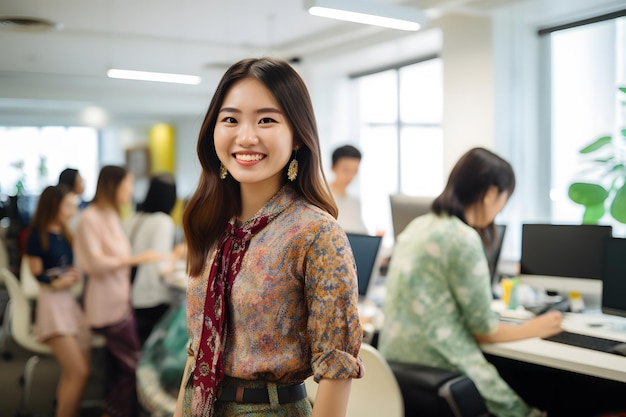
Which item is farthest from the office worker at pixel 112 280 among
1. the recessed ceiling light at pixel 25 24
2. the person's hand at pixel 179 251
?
the recessed ceiling light at pixel 25 24

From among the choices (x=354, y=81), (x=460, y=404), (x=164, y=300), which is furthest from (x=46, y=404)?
(x=354, y=81)

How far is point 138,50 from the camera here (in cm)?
735

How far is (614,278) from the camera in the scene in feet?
9.21

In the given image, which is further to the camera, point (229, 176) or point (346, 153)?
point (346, 153)

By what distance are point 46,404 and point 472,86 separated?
393 centimetres

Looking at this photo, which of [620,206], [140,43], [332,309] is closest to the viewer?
[332,309]

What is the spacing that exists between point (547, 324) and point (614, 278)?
39 cm

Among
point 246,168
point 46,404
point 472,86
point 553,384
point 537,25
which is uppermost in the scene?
point 537,25

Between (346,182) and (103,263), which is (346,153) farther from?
(103,263)

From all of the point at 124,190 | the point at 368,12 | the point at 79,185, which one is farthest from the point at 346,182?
the point at 79,185

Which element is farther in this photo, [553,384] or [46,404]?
[46,404]

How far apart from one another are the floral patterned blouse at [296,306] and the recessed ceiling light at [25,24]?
342 cm

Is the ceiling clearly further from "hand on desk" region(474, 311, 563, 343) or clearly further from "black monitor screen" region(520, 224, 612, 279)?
"hand on desk" region(474, 311, 563, 343)

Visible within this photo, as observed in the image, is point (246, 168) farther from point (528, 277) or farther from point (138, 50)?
point (138, 50)
